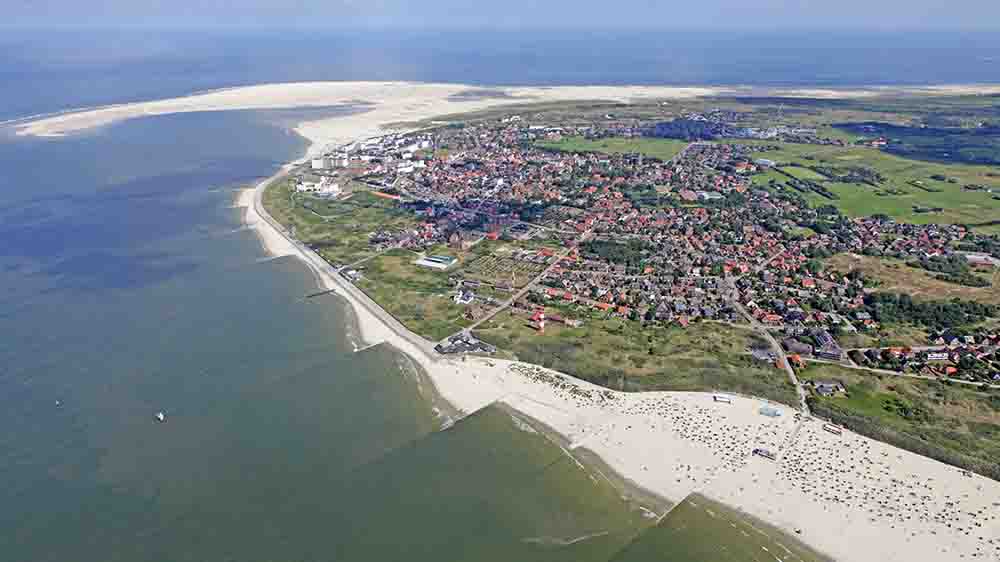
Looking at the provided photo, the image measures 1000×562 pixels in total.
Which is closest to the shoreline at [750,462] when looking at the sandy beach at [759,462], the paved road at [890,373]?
the sandy beach at [759,462]

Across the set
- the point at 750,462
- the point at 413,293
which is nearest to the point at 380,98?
the point at 413,293

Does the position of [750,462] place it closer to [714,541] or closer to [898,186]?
[714,541]

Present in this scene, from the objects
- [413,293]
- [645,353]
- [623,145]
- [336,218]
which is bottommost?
[645,353]

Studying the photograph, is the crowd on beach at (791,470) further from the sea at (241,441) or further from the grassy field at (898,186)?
the grassy field at (898,186)

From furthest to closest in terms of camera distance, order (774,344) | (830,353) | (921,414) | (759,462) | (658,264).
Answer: (658,264) → (774,344) → (830,353) → (921,414) → (759,462)

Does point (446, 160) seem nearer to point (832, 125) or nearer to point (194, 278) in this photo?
point (194, 278)

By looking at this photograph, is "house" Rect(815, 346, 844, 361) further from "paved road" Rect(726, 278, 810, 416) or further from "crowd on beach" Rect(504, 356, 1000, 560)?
"crowd on beach" Rect(504, 356, 1000, 560)
